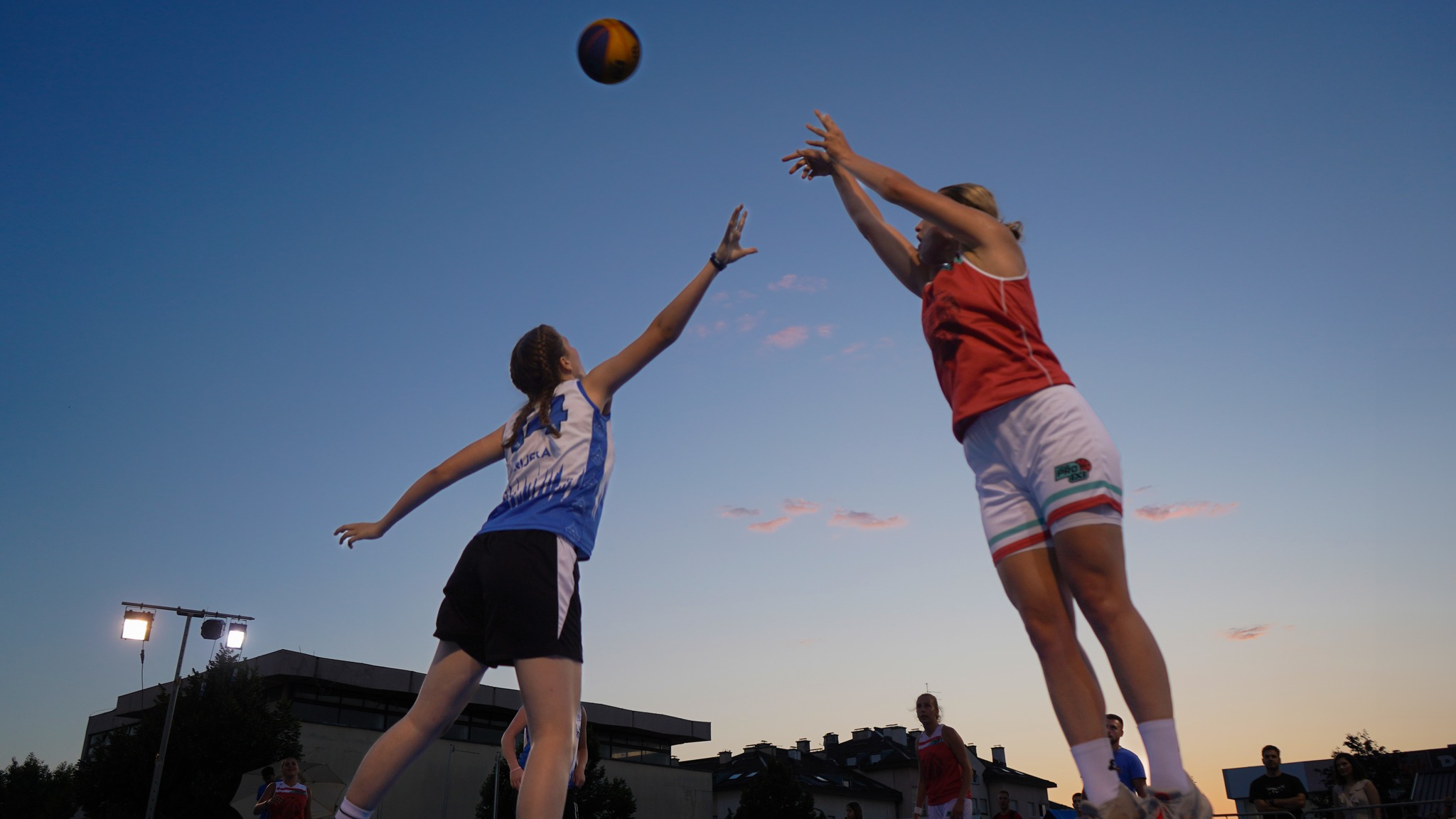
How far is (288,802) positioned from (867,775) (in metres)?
62.4

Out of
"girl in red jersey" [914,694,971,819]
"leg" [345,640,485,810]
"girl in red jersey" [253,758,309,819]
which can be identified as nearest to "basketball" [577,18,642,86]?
"leg" [345,640,485,810]

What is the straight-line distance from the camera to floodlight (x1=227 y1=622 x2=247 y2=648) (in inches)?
868

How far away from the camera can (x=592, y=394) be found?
3838mm

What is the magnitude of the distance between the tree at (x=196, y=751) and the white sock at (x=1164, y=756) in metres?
30.5

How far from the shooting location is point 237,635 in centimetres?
2233

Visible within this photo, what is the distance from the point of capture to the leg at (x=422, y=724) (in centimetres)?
332

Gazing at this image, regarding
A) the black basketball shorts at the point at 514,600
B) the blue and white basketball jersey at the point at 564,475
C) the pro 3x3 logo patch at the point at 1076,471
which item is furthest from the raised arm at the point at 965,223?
the black basketball shorts at the point at 514,600

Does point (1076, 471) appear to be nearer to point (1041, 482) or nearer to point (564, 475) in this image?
point (1041, 482)

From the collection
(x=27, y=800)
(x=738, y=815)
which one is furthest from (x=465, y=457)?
(x=27, y=800)

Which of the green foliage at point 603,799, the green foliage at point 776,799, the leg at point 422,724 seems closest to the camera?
the leg at point 422,724

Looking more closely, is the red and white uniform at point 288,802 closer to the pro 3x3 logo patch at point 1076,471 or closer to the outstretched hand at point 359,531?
the outstretched hand at point 359,531

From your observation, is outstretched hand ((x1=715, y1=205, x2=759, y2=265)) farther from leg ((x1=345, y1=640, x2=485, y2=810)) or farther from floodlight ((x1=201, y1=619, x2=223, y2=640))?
floodlight ((x1=201, y1=619, x2=223, y2=640))

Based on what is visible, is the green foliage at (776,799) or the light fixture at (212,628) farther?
the green foliage at (776,799)

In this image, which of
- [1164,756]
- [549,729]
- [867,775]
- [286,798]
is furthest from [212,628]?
[867,775]
